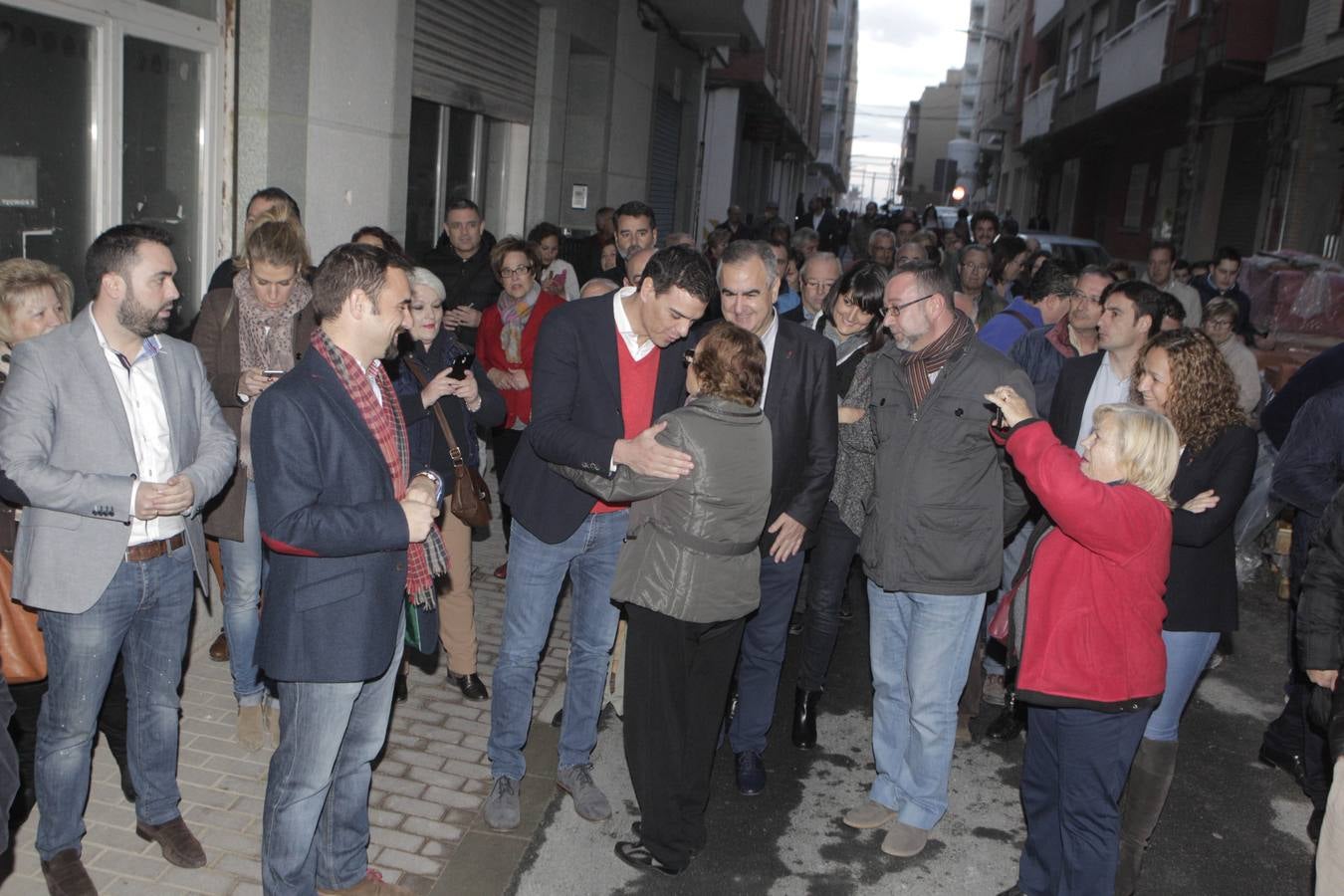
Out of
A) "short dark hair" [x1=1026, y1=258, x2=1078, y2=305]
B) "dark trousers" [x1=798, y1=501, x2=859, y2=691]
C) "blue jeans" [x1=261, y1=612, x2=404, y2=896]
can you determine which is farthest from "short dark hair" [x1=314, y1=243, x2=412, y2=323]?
"short dark hair" [x1=1026, y1=258, x2=1078, y2=305]

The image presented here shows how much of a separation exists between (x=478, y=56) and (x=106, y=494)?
24.9 feet

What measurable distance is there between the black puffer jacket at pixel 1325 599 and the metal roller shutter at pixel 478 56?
7470mm

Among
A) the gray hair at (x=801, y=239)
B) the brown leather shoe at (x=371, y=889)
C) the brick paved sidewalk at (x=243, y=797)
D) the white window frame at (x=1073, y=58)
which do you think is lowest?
the brick paved sidewalk at (x=243, y=797)

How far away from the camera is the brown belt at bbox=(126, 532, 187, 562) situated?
11.9 feet

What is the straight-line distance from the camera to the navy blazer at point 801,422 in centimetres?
452

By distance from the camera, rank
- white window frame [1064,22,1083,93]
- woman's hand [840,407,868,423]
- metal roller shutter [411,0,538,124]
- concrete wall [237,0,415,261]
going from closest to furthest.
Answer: woman's hand [840,407,868,423] → concrete wall [237,0,415,261] → metal roller shutter [411,0,538,124] → white window frame [1064,22,1083,93]

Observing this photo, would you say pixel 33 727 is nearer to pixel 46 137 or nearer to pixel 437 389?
pixel 437 389

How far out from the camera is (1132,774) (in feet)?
13.7

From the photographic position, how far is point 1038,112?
34281 mm

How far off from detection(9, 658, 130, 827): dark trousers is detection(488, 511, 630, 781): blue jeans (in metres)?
1.42

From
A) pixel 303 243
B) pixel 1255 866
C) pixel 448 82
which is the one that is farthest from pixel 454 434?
pixel 448 82

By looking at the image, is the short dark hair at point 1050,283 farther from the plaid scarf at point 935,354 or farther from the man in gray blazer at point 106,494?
the man in gray blazer at point 106,494

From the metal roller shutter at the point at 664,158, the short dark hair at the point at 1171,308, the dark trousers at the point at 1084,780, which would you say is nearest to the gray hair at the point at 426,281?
the dark trousers at the point at 1084,780

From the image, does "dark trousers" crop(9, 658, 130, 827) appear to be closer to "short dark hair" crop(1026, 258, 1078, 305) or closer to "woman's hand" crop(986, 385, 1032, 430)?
"woman's hand" crop(986, 385, 1032, 430)
